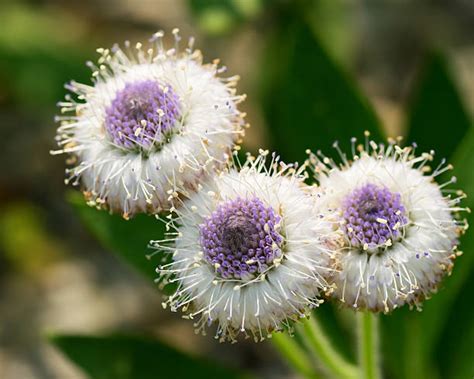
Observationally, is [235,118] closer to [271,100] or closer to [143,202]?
[143,202]

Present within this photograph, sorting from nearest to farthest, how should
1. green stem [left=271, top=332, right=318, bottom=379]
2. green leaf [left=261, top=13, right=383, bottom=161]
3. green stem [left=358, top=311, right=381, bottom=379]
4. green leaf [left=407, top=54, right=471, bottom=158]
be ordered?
green stem [left=358, top=311, right=381, bottom=379], green stem [left=271, top=332, right=318, bottom=379], green leaf [left=261, top=13, right=383, bottom=161], green leaf [left=407, top=54, right=471, bottom=158]

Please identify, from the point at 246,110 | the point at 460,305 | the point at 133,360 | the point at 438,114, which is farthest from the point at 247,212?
the point at 246,110

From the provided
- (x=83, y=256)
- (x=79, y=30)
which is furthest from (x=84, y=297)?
(x=79, y=30)

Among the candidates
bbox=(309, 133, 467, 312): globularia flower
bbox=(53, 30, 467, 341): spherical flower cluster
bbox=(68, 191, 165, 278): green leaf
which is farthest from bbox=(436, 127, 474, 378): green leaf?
bbox=(68, 191, 165, 278): green leaf

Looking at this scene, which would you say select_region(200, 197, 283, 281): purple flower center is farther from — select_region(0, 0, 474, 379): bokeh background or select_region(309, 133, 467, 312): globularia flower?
select_region(0, 0, 474, 379): bokeh background

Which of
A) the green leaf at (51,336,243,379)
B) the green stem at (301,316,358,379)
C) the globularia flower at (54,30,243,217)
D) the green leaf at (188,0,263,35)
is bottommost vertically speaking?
the green stem at (301,316,358,379)

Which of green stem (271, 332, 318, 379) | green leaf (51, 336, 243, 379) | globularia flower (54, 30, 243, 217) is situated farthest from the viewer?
green leaf (51, 336, 243, 379)

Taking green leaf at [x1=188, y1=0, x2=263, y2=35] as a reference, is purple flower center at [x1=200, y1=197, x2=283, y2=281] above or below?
below
